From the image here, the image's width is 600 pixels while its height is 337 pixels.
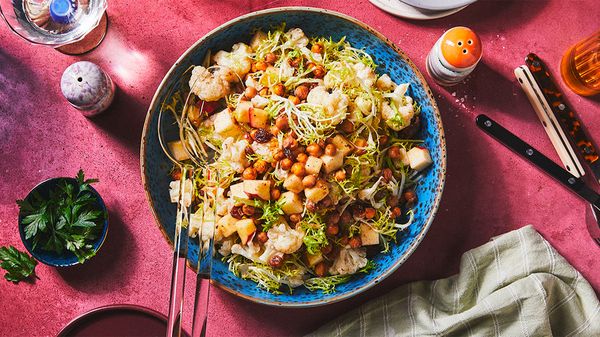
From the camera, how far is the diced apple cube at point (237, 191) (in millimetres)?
2404

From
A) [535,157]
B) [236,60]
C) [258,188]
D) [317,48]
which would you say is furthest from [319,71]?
[535,157]

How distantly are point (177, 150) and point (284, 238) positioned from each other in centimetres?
61

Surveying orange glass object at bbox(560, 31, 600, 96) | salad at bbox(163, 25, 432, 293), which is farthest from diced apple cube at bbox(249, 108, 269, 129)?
orange glass object at bbox(560, 31, 600, 96)

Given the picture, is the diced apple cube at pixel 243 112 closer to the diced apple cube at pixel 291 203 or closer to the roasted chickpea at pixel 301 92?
the roasted chickpea at pixel 301 92

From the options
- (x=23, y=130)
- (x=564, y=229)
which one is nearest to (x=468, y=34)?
(x=564, y=229)

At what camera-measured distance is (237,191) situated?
2.43 m

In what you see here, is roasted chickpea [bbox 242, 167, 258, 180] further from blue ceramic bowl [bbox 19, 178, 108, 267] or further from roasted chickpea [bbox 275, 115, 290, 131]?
blue ceramic bowl [bbox 19, 178, 108, 267]

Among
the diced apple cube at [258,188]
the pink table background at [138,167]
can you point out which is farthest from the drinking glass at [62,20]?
the diced apple cube at [258,188]

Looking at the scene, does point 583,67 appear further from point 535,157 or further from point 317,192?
point 317,192

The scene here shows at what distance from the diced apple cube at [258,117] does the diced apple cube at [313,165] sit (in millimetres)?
245

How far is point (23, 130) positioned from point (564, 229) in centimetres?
255

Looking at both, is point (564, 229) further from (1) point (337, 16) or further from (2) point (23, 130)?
(2) point (23, 130)

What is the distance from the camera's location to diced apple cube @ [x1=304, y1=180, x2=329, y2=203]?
92.0 inches

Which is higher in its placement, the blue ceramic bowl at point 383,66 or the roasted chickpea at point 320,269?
the blue ceramic bowl at point 383,66
